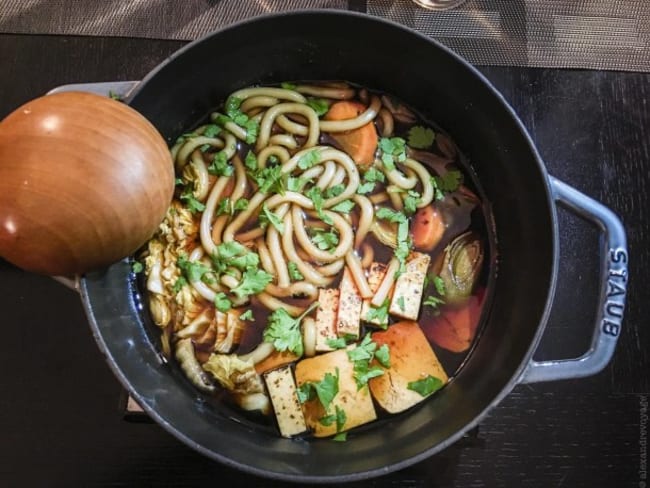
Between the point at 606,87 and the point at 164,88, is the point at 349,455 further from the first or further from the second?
the point at 606,87

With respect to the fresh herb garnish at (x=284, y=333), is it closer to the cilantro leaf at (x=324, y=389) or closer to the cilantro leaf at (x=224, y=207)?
the cilantro leaf at (x=324, y=389)

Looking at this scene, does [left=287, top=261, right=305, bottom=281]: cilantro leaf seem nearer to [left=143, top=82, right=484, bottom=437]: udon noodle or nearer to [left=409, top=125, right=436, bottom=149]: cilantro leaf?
[left=143, top=82, right=484, bottom=437]: udon noodle

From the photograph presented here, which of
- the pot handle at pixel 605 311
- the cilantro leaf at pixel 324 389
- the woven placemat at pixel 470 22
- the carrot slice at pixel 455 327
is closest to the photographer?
the pot handle at pixel 605 311

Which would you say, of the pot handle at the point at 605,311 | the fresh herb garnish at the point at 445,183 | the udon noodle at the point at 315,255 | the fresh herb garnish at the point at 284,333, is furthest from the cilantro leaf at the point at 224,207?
the pot handle at the point at 605,311

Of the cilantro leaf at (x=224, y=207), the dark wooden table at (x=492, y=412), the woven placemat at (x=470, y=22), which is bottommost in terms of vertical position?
the dark wooden table at (x=492, y=412)

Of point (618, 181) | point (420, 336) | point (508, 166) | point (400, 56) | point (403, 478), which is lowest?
point (403, 478)

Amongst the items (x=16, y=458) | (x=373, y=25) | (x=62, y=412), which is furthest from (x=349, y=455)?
(x=373, y=25)
